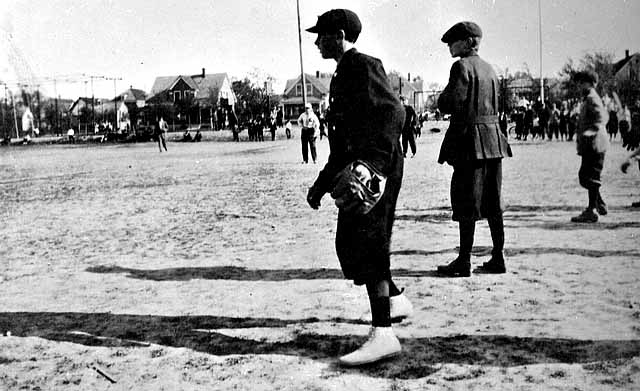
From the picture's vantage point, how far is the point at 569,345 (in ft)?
11.4

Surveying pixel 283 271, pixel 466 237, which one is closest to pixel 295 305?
pixel 283 271

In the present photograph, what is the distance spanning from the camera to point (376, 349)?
11.0 feet

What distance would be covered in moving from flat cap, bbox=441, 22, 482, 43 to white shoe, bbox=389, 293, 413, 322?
2.15 m

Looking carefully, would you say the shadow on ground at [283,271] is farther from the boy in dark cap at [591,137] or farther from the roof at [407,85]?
the roof at [407,85]

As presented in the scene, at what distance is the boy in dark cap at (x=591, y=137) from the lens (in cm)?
727

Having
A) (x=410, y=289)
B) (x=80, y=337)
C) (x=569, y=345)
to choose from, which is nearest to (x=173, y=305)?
(x=80, y=337)

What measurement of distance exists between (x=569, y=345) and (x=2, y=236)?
738cm

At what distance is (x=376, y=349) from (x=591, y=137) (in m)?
5.17

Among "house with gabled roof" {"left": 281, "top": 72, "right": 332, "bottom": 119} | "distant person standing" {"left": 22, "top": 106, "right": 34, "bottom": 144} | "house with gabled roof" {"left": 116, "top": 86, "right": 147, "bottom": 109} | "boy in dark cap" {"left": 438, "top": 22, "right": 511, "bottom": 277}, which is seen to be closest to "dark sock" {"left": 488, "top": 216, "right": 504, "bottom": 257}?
"boy in dark cap" {"left": 438, "top": 22, "right": 511, "bottom": 277}

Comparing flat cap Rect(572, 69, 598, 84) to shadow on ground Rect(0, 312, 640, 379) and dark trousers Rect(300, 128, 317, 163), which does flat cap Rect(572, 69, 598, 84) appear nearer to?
shadow on ground Rect(0, 312, 640, 379)

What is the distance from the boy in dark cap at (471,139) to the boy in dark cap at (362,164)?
1.57m

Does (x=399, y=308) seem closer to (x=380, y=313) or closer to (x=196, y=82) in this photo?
(x=380, y=313)

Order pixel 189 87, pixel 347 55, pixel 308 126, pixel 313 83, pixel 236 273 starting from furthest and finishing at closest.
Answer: pixel 189 87 < pixel 313 83 < pixel 308 126 < pixel 236 273 < pixel 347 55

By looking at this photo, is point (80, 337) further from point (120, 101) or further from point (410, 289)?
point (120, 101)
